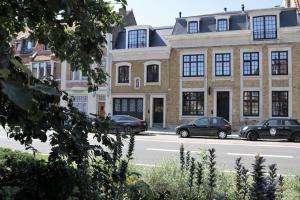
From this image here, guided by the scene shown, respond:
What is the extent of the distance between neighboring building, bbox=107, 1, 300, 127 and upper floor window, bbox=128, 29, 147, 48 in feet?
0.28

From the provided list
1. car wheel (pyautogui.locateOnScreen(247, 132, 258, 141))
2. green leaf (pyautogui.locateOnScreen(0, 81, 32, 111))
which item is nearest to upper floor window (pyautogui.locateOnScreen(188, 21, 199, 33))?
car wheel (pyautogui.locateOnScreen(247, 132, 258, 141))

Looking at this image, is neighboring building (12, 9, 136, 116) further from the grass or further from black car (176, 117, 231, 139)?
the grass

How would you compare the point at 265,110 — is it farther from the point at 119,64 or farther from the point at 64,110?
the point at 64,110

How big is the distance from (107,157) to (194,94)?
93.9ft

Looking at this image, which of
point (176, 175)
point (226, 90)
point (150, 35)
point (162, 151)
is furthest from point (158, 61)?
point (176, 175)

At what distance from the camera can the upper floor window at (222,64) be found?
102 ft

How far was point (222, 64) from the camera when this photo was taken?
31.3 metres

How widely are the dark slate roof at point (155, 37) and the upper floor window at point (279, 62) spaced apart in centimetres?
892

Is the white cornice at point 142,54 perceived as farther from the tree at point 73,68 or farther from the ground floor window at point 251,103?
the tree at point 73,68

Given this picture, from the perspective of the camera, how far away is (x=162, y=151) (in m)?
16.0

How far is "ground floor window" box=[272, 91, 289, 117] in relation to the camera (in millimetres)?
29406

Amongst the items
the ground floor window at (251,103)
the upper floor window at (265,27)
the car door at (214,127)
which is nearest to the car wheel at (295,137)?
the car door at (214,127)

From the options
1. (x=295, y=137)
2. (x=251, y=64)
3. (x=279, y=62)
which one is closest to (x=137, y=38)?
(x=251, y=64)

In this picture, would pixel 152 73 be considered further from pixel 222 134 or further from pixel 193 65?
pixel 222 134
